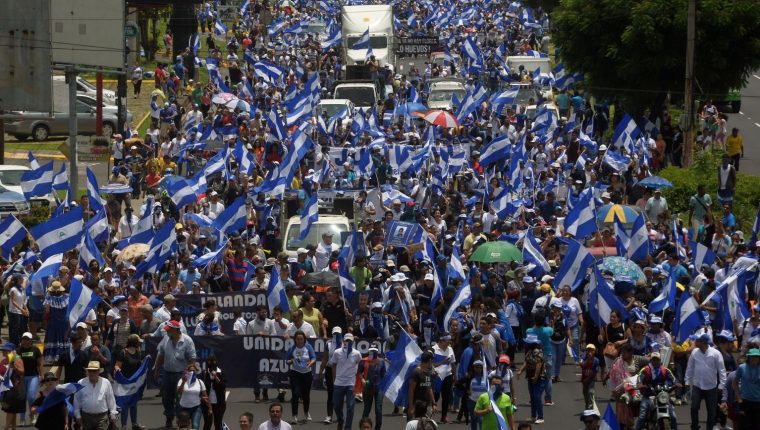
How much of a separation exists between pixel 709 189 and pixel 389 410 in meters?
14.1

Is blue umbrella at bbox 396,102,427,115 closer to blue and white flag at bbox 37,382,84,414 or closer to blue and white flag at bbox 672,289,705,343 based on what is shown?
blue and white flag at bbox 672,289,705,343

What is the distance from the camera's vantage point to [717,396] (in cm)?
2177

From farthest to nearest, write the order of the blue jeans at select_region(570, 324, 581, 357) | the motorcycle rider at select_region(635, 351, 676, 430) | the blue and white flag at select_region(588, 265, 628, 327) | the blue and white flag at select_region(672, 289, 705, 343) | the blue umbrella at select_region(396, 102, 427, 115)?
the blue umbrella at select_region(396, 102, 427, 115) → the blue jeans at select_region(570, 324, 581, 357) → the blue and white flag at select_region(588, 265, 628, 327) → the blue and white flag at select_region(672, 289, 705, 343) → the motorcycle rider at select_region(635, 351, 676, 430)

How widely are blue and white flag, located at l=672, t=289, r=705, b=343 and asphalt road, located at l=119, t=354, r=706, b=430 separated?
0.96 m

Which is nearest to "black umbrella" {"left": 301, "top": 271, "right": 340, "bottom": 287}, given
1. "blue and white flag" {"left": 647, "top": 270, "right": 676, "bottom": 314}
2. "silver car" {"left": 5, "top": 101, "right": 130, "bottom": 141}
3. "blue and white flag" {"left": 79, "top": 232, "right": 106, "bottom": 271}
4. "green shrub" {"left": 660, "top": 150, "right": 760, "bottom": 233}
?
"blue and white flag" {"left": 79, "top": 232, "right": 106, "bottom": 271}

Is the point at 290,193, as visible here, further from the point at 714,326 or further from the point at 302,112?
the point at 714,326

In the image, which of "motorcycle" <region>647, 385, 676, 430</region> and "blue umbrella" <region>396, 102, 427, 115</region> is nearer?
"motorcycle" <region>647, 385, 676, 430</region>

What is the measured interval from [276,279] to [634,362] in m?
5.23

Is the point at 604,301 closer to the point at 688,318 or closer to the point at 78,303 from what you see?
the point at 688,318

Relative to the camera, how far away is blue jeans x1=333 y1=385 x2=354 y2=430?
22.1 metres

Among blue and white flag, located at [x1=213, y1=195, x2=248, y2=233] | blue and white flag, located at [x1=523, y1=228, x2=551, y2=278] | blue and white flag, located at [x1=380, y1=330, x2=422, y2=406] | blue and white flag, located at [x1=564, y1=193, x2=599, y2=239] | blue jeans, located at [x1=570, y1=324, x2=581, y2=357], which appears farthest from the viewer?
blue and white flag, located at [x1=213, y1=195, x2=248, y2=233]

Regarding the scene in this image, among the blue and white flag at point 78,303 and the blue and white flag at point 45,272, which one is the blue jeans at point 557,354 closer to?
the blue and white flag at point 78,303

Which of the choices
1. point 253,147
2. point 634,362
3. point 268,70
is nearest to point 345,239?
point 634,362

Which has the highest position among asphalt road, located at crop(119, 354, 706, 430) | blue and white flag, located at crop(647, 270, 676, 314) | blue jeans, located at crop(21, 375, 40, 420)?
blue and white flag, located at crop(647, 270, 676, 314)
